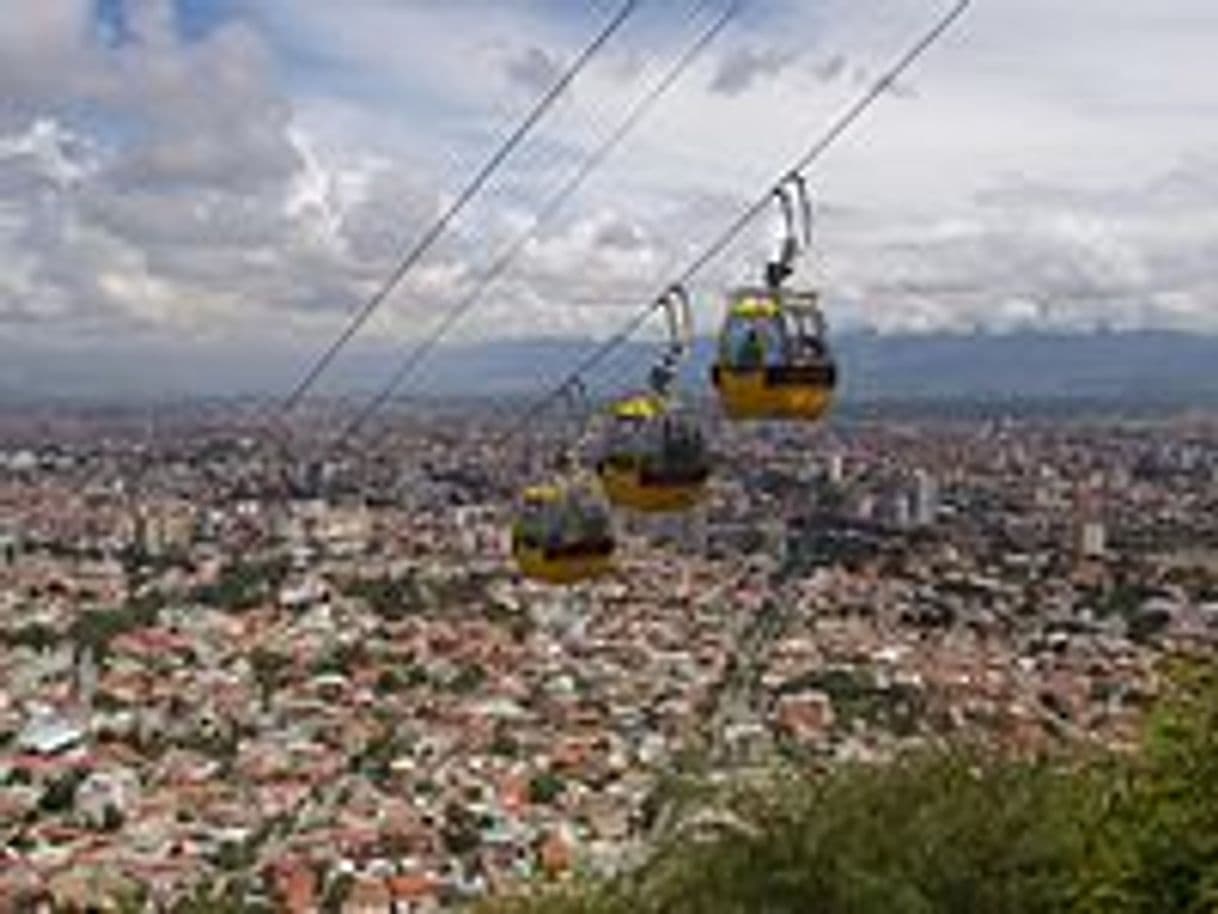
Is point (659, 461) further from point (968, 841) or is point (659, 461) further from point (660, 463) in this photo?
point (968, 841)

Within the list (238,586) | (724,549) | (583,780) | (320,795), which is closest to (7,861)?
(320,795)

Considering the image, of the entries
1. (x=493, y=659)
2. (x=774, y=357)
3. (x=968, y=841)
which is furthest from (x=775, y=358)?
(x=493, y=659)

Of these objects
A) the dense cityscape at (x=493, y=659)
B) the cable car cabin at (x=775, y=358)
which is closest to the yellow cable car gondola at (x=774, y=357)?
the cable car cabin at (x=775, y=358)

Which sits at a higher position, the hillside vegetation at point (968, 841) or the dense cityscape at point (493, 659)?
the hillside vegetation at point (968, 841)

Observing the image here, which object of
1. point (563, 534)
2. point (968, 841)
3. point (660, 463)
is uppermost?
point (660, 463)

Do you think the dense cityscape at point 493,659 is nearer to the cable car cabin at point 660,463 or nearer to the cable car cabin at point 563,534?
the cable car cabin at point 660,463
